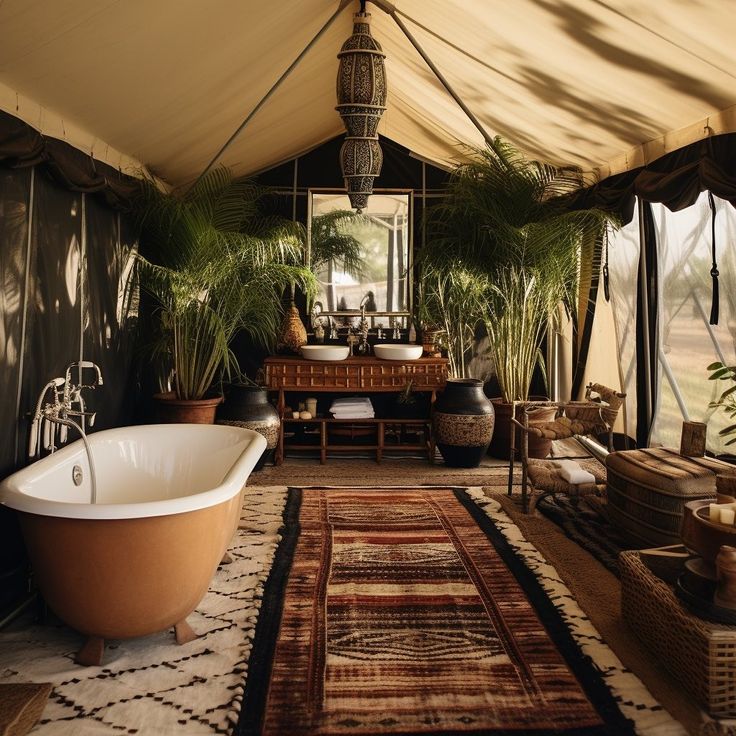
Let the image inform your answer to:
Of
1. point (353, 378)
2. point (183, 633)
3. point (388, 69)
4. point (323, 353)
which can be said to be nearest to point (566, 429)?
point (353, 378)

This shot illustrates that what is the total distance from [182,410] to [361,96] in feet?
7.63

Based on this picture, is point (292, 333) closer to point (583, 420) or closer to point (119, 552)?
point (583, 420)

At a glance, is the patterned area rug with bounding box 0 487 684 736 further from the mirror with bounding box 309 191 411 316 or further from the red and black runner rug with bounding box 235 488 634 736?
the mirror with bounding box 309 191 411 316

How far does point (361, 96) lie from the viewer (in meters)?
2.79

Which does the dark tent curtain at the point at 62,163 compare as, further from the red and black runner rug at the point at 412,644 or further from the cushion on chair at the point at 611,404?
the cushion on chair at the point at 611,404

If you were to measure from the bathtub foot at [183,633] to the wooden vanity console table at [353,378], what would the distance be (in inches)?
96.9

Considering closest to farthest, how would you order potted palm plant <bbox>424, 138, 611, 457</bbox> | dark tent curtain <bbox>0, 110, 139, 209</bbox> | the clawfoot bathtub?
the clawfoot bathtub
dark tent curtain <bbox>0, 110, 139, 209</bbox>
potted palm plant <bbox>424, 138, 611, 457</bbox>

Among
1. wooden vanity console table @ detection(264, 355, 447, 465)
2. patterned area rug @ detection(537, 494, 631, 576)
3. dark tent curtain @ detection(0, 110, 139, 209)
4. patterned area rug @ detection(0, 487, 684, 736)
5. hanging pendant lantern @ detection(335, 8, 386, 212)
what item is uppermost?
hanging pendant lantern @ detection(335, 8, 386, 212)

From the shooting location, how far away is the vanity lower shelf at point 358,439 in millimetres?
4898

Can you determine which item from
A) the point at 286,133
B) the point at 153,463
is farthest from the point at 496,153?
the point at 153,463

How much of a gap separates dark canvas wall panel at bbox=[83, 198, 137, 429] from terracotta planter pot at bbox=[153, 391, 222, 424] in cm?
23

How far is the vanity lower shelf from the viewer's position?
4898 mm

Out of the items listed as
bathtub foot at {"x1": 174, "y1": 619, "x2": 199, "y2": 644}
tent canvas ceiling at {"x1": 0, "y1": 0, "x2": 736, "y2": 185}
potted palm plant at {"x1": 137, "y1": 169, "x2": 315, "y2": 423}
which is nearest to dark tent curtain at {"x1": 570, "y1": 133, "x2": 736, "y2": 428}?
tent canvas ceiling at {"x1": 0, "y1": 0, "x2": 736, "y2": 185}

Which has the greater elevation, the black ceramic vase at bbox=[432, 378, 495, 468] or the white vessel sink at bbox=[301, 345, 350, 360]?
the white vessel sink at bbox=[301, 345, 350, 360]
